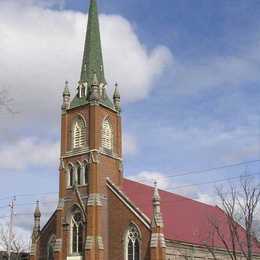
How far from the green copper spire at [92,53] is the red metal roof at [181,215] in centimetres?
1128

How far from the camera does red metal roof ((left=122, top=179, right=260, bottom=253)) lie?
5100 cm

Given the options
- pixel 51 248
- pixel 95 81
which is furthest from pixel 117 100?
pixel 51 248

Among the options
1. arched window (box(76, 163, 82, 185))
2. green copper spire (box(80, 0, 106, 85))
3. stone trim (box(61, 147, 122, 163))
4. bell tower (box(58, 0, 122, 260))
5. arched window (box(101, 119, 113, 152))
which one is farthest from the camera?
green copper spire (box(80, 0, 106, 85))

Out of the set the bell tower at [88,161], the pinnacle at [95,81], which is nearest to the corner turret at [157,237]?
the bell tower at [88,161]

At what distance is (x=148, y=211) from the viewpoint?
50.4 m

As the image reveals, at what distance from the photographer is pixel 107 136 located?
5306cm

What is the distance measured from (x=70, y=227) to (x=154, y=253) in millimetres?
9246

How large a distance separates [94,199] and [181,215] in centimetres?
1097

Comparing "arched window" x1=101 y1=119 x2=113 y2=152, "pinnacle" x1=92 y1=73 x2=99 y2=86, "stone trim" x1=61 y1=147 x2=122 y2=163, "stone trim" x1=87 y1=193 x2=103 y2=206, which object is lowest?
"stone trim" x1=87 y1=193 x2=103 y2=206

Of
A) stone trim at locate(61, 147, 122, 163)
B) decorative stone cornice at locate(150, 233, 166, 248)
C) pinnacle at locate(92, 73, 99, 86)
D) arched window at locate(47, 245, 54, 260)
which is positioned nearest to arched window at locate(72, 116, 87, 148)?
stone trim at locate(61, 147, 122, 163)

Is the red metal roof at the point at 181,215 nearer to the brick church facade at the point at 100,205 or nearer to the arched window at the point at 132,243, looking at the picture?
the brick church facade at the point at 100,205

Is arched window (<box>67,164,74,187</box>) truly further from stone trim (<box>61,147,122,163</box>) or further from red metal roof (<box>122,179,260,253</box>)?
red metal roof (<box>122,179,260,253</box>)

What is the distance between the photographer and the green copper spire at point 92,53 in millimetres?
55531

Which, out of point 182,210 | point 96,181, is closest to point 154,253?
point 96,181
